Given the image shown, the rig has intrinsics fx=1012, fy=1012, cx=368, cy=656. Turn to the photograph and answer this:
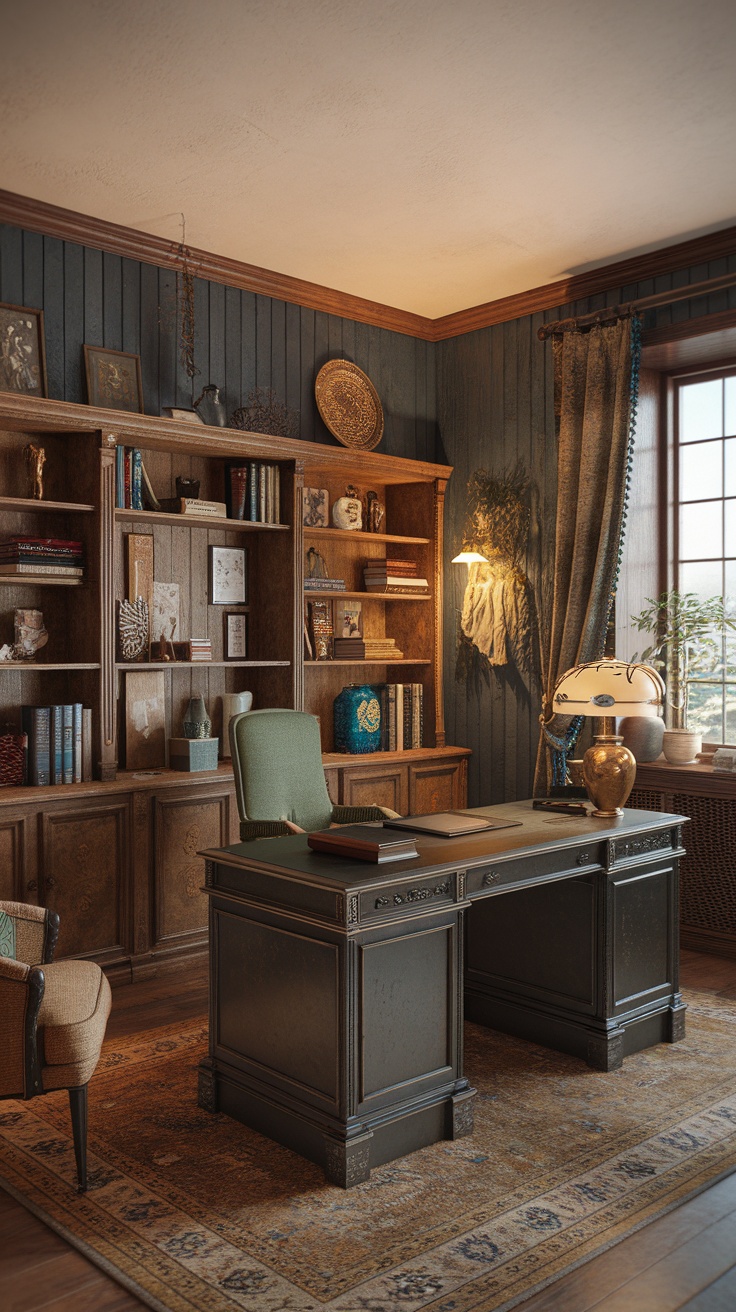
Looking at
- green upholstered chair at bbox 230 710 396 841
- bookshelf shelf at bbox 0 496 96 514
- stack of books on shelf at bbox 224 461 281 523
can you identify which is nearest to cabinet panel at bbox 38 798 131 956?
green upholstered chair at bbox 230 710 396 841

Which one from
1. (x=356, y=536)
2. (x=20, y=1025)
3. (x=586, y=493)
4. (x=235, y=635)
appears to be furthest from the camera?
(x=356, y=536)

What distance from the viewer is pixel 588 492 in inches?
199

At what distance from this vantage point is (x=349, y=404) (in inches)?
221

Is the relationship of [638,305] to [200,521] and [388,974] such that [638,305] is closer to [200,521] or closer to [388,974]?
[200,521]

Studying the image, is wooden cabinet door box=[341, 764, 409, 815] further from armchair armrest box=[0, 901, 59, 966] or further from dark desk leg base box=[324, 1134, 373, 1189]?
dark desk leg base box=[324, 1134, 373, 1189]

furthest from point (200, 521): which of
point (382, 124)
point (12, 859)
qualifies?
point (382, 124)

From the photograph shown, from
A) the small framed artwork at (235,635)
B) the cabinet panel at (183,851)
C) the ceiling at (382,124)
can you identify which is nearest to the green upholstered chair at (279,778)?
the cabinet panel at (183,851)

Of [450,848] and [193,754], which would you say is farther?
[193,754]

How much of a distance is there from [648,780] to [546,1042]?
5.47 ft

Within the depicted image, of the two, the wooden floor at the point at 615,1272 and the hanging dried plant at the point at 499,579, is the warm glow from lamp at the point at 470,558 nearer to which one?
the hanging dried plant at the point at 499,579

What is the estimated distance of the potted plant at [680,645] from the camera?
4.93 metres

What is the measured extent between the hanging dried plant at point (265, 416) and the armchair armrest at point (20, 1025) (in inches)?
118

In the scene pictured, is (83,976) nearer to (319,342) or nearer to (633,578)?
(633,578)

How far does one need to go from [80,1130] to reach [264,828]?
1.40 metres
